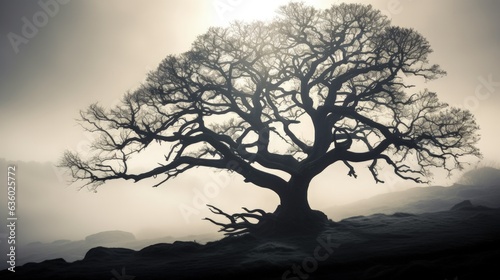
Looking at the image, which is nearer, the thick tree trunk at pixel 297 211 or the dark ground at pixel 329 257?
the dark ground at pixel 329 257

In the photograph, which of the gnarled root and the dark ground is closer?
the dark ground

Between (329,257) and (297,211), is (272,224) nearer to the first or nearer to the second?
(297,211)

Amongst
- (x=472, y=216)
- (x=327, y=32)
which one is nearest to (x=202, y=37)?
(x=327, y=32)

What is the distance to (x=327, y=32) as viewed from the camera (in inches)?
810

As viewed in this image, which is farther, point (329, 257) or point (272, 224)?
point (272, 224)

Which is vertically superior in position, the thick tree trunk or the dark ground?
the thick tree trunk

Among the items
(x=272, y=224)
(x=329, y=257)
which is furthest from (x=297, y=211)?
(x=329, y=257)

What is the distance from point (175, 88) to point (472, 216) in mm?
20544

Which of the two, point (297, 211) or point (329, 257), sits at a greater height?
point (297, 211)

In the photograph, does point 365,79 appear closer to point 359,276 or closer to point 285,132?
point 285,132

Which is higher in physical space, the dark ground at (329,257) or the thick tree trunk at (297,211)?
the thick tree trunk at (297,211)

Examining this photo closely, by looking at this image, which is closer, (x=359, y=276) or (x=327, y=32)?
(x=359, y=276)

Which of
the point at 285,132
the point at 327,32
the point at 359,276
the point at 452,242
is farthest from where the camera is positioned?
the point at 285,132

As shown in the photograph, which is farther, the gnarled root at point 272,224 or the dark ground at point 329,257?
the gnarled root at point 272,224
